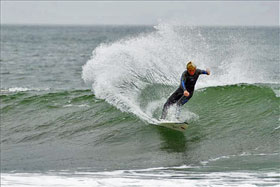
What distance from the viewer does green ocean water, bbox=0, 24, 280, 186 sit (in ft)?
26.4

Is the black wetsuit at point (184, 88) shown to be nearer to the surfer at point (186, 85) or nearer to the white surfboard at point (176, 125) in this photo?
the surfer at point (186, 85)

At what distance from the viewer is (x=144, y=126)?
37.6ft

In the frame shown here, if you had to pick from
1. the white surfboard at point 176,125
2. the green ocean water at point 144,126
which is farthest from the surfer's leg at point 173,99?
the white surfboard at point 176,125

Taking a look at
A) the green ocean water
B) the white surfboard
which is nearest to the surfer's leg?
the green ocean water

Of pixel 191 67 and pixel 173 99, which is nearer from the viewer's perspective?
A: pixel 191 67

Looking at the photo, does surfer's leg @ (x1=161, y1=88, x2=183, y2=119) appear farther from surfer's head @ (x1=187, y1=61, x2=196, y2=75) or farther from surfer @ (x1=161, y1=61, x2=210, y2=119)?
surfer's head @ (x1=187, y1=61, x2=196, y2=75)

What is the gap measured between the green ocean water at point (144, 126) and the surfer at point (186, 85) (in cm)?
42

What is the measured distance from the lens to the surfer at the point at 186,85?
1069cm

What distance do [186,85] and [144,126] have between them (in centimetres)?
160

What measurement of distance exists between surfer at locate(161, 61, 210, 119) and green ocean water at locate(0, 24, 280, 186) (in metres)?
0.42

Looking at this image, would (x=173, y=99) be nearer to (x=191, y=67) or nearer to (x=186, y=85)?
(x=186, y=85)

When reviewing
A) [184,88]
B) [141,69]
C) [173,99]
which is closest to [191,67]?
[184,88]

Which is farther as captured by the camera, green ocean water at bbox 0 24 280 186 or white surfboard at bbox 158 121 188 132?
white surfboard at bbox 158 121 188 132

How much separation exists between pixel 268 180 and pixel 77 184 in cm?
322
